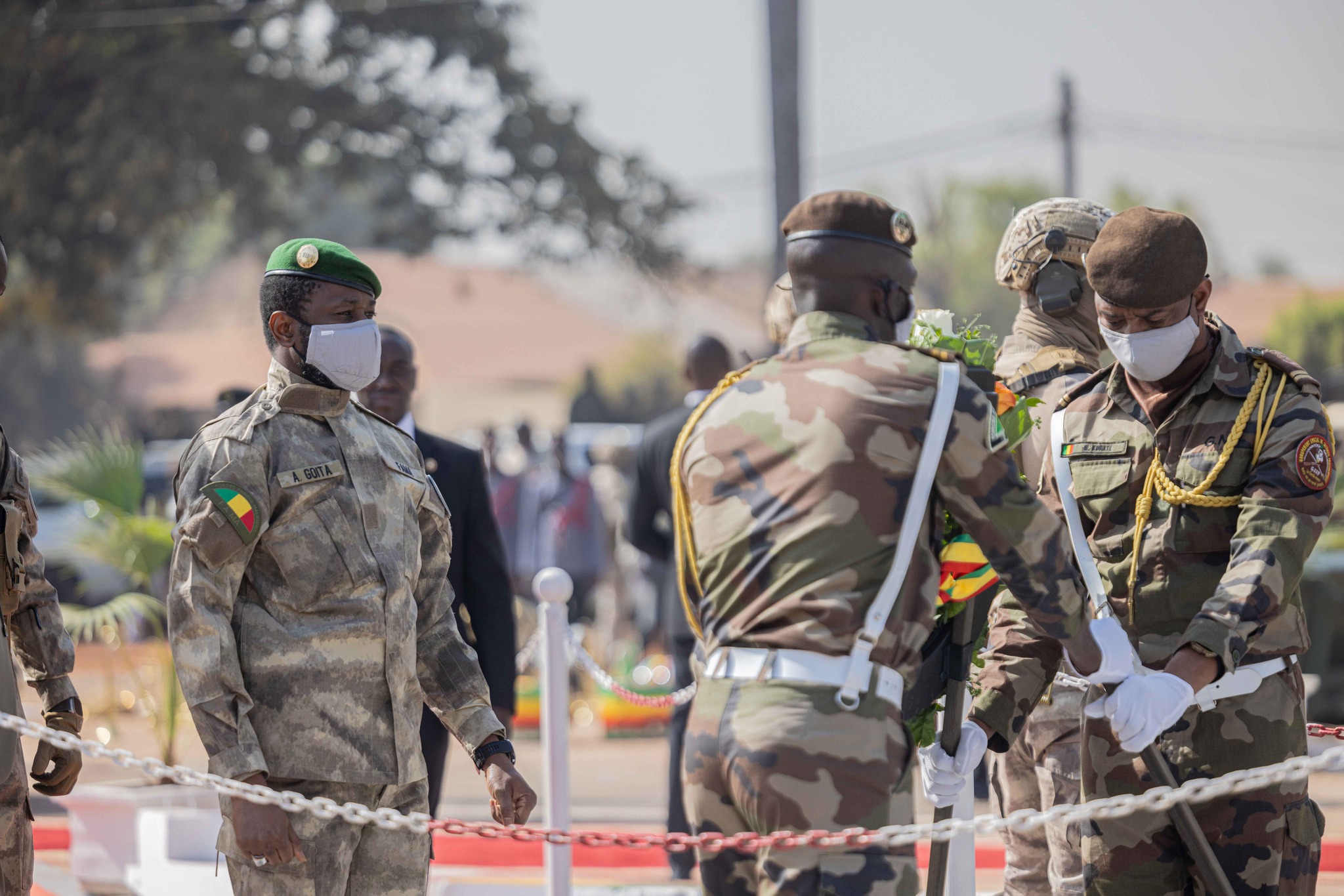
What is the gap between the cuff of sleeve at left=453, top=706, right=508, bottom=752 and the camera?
3.72m

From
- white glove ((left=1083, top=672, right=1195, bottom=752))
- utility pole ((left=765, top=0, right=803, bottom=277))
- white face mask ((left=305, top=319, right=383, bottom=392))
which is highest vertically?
utility pole ((left=765, top=0, right=803, bottom=277))

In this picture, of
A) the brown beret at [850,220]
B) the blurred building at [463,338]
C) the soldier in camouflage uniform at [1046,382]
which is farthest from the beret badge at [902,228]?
the blurred building at [463,338]

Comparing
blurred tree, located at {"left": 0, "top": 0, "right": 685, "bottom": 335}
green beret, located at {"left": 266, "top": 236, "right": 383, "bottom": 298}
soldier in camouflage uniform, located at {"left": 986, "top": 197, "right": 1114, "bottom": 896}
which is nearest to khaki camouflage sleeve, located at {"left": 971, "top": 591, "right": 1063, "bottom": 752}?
soldier in camouflage uniform, located at {"left": 986, "top": 197, "right": 1114, "bottom": 896}

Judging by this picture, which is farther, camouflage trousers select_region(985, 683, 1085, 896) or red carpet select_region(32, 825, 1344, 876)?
→ red carpet select_region(32, 825, 1344, 876)

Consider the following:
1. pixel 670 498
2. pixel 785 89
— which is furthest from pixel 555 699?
pixel 785 89

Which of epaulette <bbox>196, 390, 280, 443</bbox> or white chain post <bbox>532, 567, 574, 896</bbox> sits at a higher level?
epaulette <bbox>196, 390, 280, 443</bbox>

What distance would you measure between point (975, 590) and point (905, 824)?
60 centimetres

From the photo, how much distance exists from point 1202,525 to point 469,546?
2671 mm

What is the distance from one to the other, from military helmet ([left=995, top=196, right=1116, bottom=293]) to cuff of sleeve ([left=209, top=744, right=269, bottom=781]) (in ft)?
8.85

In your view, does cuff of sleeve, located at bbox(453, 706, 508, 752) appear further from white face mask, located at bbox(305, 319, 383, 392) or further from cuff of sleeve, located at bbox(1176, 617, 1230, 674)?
cuff of sleeve, located at bbox(1176, 617, 1230, 674)

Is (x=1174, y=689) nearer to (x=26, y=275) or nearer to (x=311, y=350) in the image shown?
(x=311, y=350)

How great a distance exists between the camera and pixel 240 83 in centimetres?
2162

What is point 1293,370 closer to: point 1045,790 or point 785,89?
point 1045,790

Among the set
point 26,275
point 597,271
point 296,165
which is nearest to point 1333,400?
point 597,271
